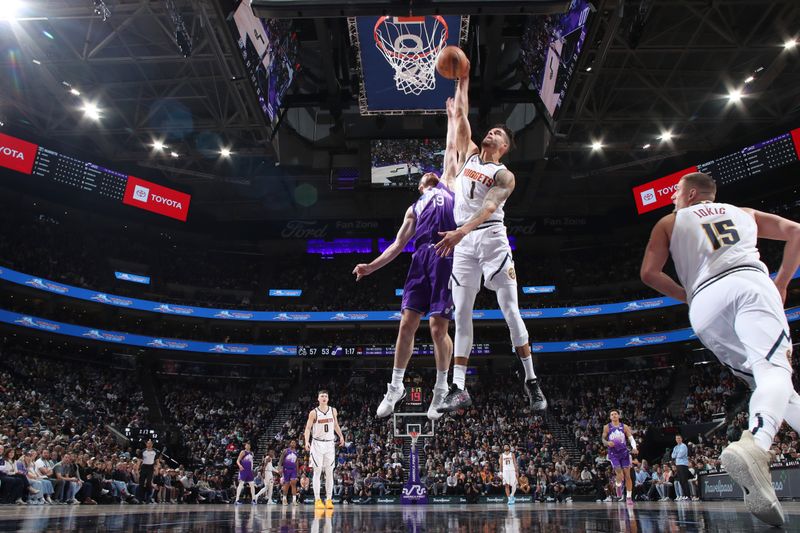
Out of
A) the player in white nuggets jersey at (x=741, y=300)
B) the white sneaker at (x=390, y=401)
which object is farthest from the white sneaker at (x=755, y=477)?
the white sneaker at (x=390, y=401)

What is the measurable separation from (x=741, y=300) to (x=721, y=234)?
45 cm

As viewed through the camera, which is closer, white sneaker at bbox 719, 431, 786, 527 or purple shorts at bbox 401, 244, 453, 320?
white sneaker at bbox 719, 431, 786, 527

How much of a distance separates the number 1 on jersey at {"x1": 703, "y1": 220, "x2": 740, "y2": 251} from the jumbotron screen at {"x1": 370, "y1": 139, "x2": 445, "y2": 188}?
19836 millimetres

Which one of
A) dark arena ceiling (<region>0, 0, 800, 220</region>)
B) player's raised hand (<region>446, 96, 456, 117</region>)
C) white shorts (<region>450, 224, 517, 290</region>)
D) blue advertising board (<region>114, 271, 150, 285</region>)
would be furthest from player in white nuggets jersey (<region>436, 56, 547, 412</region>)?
blue advertising board (<region>114, 271, 150, 285</region>)

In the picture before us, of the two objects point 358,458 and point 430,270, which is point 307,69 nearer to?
point 358,458

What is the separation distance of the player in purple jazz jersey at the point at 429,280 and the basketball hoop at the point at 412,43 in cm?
787

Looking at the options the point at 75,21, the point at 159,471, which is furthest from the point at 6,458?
the point at 75,21

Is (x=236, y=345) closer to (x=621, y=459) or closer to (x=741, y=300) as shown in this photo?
(x=621, y=459)

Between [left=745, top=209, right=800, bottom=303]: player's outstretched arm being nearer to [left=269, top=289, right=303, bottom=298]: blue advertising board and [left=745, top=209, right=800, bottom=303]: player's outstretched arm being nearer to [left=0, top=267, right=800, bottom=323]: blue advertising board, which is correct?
[left=0, top=267, right=800, bottom=323]: blue advertising board

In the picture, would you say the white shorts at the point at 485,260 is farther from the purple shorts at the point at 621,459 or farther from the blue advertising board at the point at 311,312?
the blue advertising board at the point at 311,312

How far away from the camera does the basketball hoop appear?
1271 cm

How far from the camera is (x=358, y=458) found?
2164 centimetres

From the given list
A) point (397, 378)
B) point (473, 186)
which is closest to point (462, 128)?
point (473, 186)

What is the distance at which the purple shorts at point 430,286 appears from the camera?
5375 millimetres
